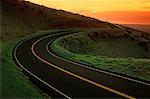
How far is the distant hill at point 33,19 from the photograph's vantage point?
258ft

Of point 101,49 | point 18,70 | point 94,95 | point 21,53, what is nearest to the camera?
point 94,95

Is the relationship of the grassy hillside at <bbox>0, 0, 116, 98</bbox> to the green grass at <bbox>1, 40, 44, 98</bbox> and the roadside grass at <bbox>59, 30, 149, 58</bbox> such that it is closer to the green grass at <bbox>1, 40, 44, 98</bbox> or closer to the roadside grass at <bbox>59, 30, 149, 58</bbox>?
the roadside grass at <bbox>59, 30, 149, 58</bbox>

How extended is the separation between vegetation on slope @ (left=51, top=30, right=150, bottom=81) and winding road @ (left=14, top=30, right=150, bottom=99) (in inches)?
72.4

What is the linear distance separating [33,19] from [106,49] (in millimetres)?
29199

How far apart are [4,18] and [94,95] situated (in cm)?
6562

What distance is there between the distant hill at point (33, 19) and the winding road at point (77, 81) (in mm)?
42502

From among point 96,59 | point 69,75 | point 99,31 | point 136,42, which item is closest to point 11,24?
point 99,31

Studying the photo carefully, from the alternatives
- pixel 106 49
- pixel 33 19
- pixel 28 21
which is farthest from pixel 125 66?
pixel 33 19

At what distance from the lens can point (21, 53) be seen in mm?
37812

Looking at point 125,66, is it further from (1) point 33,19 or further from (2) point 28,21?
(1) point 33,19

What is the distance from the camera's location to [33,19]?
87.5 meters

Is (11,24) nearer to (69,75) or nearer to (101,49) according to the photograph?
(101,49)

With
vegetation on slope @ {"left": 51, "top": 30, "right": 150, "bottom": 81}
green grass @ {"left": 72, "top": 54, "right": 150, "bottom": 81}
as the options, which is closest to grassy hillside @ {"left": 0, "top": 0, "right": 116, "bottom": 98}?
vegetation on slope @ {"left": 51, "top": 30, "right": 150, "bottom": 81}

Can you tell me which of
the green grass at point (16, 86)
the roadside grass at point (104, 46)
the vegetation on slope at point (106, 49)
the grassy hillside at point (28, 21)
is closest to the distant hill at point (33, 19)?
the grassy hillside at point (28, 21)
